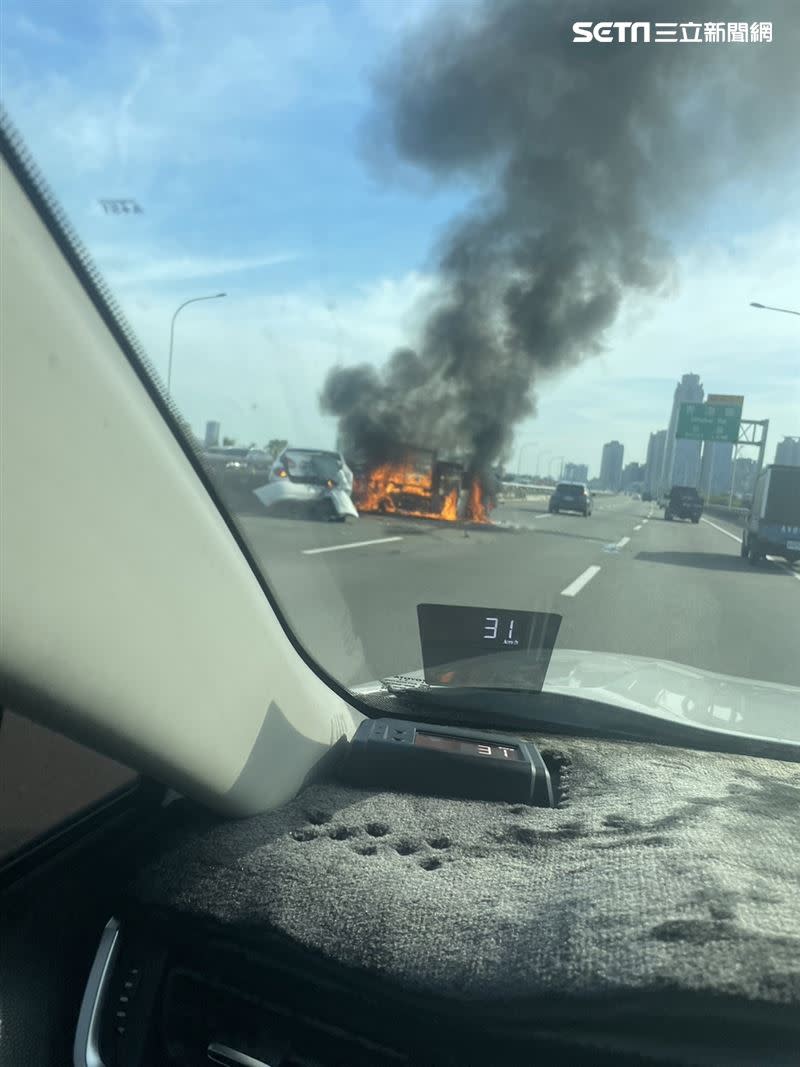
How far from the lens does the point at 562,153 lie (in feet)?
10.4

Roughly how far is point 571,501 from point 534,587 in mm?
4966

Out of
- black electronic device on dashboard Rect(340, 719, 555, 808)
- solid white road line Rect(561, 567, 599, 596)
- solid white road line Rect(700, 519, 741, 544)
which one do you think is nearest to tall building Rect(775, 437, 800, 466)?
black electronic device on dashboard Rect(340, 719, 555, 808)

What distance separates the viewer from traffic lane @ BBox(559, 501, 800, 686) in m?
5.67

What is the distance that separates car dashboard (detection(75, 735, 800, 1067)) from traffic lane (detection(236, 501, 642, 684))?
0.82 meters

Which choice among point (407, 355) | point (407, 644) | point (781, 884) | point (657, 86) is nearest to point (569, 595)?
point (407, 644)

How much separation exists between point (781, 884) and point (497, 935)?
1.97ft

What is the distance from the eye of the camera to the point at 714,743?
115 inches

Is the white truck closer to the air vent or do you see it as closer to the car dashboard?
the car dashboard

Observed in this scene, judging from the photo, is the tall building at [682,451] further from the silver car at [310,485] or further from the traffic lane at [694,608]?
the silver car at [310,485]

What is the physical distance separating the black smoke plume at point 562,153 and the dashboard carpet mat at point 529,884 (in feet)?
5.31

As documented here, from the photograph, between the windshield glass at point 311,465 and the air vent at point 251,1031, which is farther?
the windshield glass at point 311,465

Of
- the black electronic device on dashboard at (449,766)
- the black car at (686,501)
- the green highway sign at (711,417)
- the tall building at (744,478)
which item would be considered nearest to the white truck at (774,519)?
the tall building at (744,478)

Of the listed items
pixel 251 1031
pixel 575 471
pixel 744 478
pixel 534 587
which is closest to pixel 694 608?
pixel 534 587

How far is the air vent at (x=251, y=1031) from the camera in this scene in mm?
1823
